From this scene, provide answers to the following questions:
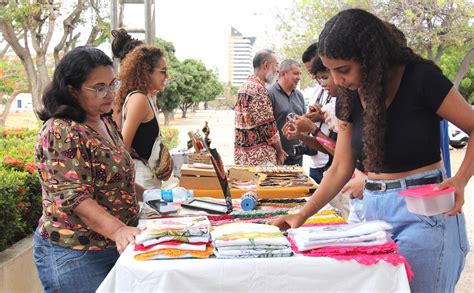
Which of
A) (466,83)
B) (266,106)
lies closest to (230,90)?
(466,83)

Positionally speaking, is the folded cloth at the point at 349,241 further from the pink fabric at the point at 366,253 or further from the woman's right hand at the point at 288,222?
the woman's right hand at the point at 288,222

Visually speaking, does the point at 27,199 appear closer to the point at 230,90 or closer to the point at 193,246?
the point at 193,246

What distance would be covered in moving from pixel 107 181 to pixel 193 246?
49 cm

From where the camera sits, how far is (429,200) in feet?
5.59

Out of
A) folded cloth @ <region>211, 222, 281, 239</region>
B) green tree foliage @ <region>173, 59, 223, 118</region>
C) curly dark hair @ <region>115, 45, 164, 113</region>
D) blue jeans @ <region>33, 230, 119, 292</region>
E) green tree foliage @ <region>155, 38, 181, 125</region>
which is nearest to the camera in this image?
folded cloth @ <region>211, 222, 281, 239</region>

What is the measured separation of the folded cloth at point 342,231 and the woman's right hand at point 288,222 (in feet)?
0.67

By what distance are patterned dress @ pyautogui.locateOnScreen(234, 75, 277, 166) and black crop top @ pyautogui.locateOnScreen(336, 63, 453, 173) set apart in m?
2.99

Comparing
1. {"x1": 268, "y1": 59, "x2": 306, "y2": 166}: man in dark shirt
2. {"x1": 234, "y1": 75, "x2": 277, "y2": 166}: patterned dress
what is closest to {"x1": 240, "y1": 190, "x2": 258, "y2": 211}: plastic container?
{"x1": 234, "y1": 75, "x2": 277, "y2": 166}: patterned dress

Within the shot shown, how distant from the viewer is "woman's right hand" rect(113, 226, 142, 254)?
1907mm

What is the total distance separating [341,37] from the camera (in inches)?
73.6

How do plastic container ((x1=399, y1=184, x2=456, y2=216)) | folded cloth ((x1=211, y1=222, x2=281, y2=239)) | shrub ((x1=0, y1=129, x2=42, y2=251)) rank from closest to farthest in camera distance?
plastic container ((x1=399, y1=184, x2=456, y2=216)), folded cloth ((x1=211, y1=222, x2=281, y2=239)), shrub ((x1=0, y1=129, x2=42, y2=251))

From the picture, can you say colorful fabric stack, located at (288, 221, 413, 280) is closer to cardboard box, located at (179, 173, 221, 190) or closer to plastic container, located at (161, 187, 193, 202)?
plastic container, located at (161, 187, 193, 202)

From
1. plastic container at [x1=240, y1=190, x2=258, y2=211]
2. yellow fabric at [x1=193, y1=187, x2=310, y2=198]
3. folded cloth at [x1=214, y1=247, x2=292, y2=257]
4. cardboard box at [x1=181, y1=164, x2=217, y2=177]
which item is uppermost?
folded cloth at [x1=214, y1=247, x2=292, y2=257]

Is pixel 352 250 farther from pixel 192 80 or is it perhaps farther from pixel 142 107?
pixel 192 80
